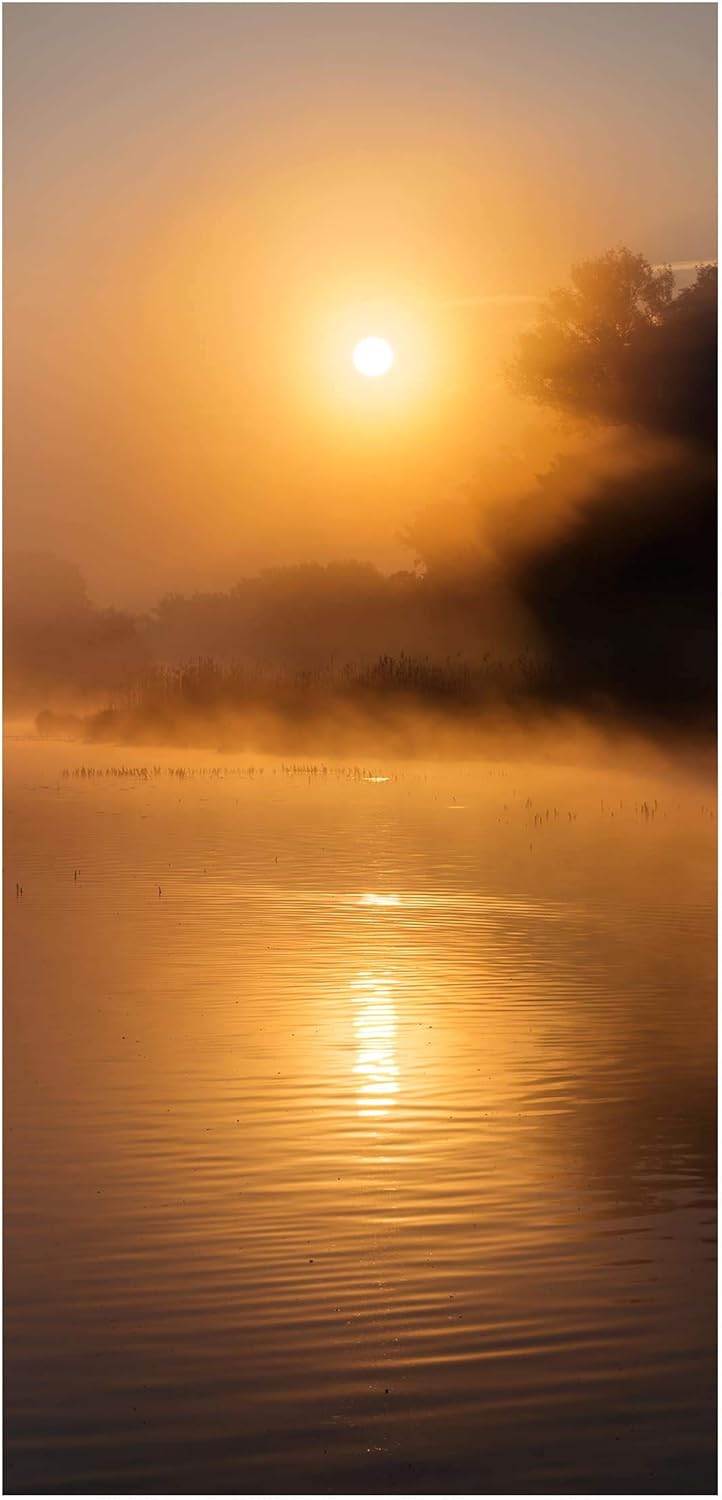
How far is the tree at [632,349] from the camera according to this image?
211 ft

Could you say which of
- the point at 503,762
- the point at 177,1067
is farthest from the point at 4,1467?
the point at 503,762

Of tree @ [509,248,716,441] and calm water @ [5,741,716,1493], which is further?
tree @ [509,248,716,441]

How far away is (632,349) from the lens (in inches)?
2581

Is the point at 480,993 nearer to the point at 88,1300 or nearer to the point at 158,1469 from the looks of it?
the point at 88,1300

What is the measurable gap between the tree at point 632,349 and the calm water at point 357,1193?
129ft

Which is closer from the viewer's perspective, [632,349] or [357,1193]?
[357,1193]

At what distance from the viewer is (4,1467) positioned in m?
9.27

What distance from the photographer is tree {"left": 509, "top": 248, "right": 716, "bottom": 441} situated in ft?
211

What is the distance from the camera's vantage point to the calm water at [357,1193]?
31.3ft

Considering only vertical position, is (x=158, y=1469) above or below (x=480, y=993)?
above

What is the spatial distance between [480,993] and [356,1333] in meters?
10.5

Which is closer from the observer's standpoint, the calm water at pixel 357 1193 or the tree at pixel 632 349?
the calm water at pixel 357 1193

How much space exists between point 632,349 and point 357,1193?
5615cm

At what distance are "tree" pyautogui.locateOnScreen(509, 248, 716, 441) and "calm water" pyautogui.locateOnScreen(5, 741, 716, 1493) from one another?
39272 millimetres
